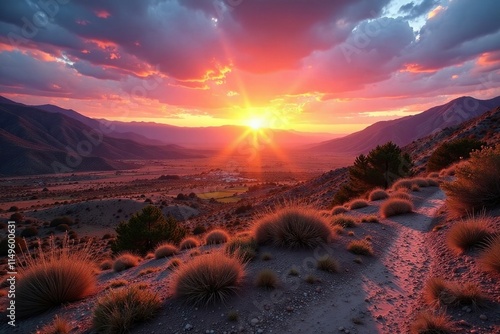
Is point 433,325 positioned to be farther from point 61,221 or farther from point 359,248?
point 61,221

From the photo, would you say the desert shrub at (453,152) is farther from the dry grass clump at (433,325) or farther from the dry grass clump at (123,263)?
the dry grass clump at (123,263)

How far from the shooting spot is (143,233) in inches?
778

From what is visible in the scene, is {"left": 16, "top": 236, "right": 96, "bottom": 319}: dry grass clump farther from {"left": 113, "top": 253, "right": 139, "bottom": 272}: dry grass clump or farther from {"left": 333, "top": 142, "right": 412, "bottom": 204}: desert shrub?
{"left": 333, "top": 142, "right": 412, "bottom": 204}: desert shrub

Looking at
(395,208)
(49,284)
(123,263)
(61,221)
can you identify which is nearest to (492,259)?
(395,208)

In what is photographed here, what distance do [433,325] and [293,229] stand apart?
4.61 metres

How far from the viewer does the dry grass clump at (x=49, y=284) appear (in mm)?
6449

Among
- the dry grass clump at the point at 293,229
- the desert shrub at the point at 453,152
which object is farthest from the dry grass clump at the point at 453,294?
the desert shrub at the point at 453,152

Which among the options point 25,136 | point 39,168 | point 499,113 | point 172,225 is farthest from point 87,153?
point 499,113

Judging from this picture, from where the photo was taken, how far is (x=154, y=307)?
5.66 metres

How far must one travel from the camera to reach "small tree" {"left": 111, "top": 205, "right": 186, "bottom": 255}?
775 inches

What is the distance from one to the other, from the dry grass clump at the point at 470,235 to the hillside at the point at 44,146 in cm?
15969

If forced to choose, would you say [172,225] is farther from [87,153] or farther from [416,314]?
[87,153]

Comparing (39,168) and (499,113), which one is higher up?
(499,113)

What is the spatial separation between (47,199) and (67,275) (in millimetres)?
79024
